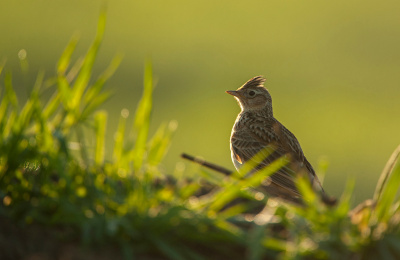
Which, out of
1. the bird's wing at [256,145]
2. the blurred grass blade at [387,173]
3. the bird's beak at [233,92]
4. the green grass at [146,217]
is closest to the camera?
the green grass at [146,217]

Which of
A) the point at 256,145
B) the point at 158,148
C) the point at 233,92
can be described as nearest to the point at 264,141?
the point at 256,145

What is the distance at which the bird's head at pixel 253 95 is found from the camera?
812 centimetres

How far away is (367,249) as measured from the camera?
10.6ft

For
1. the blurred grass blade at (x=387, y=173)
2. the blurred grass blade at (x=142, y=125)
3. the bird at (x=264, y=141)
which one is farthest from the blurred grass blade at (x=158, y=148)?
the bird at (x=264, y=141)

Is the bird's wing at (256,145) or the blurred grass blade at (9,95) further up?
the blurred grass blade at (9,95)

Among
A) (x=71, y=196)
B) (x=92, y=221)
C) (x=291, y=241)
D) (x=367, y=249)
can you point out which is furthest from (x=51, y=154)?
(x=367, y=249)

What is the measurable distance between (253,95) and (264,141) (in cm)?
93

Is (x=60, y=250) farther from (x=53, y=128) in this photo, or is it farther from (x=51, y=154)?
(x=53, y=128)

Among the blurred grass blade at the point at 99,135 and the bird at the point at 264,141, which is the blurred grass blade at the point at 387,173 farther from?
the bird at the point at 264,141

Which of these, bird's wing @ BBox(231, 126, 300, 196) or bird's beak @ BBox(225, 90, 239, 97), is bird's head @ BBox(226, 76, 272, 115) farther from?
bird's wing @ BBox(231, 126, 300, 196)

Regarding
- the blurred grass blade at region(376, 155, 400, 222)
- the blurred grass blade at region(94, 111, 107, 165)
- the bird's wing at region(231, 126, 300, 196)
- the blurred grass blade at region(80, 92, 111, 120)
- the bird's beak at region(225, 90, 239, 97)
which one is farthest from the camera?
the bird's beak at region(225, 90, 239, 97)

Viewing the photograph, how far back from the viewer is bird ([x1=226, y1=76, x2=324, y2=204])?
6480mm

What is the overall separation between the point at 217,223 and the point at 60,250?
0.74m

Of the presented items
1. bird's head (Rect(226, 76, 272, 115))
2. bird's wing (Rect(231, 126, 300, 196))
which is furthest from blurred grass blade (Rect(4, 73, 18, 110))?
bird's head (Rect(226, 76, 272, 115))
